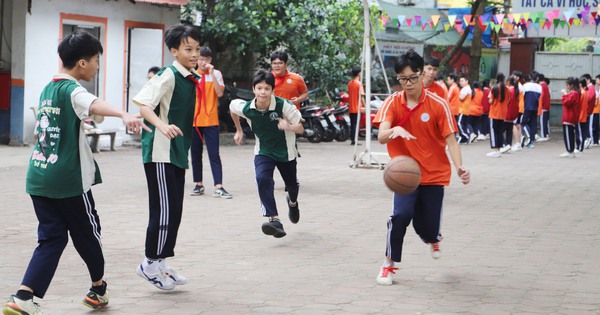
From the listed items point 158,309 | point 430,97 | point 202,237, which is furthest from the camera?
point 202,237

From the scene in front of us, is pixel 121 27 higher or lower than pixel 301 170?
higher

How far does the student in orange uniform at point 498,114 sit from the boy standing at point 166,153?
46.9 feet

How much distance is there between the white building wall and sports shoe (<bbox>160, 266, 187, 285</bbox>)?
38.8 ft

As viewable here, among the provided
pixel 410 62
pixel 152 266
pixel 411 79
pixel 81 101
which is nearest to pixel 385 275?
pixel 411 79

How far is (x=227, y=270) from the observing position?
7.18 meters

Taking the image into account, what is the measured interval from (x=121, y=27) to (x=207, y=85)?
8.07 meters

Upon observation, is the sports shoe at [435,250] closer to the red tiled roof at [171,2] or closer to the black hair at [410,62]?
the black hair at [410,62]

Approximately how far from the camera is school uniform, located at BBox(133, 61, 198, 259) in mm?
6309

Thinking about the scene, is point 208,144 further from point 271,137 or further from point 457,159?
point 457,159

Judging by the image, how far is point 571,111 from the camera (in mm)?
19453

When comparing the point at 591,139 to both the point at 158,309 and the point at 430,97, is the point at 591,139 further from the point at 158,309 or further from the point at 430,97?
the point at 158,309

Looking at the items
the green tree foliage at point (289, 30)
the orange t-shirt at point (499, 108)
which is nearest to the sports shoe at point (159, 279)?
the green tree foliage at point (289, 30)

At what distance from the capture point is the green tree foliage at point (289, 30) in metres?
20.5

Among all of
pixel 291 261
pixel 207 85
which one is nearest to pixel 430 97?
pixel 291 261
